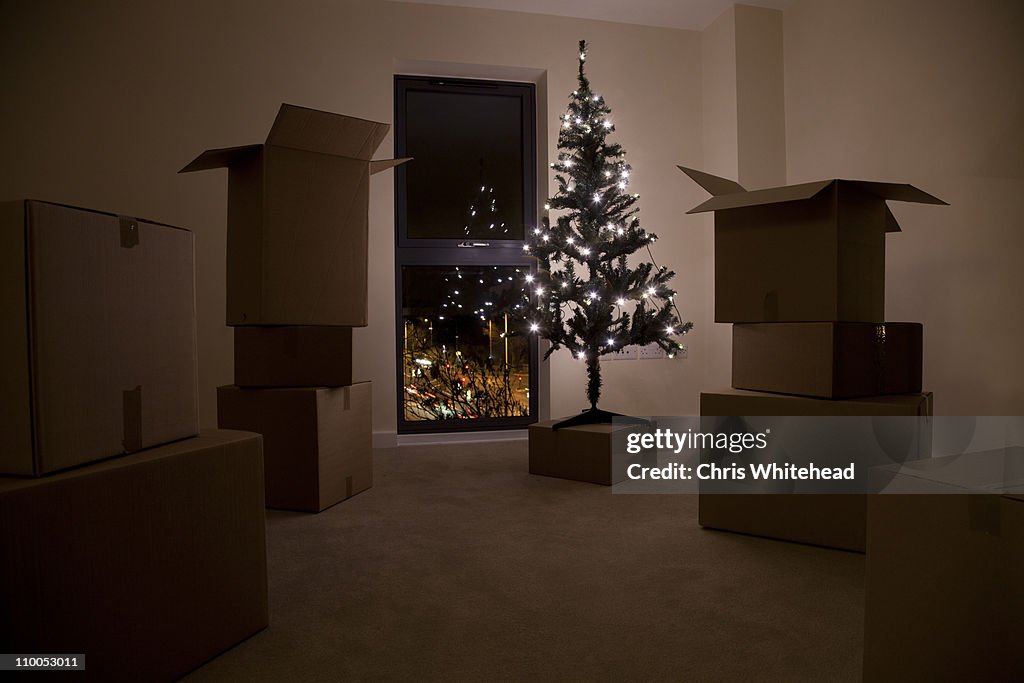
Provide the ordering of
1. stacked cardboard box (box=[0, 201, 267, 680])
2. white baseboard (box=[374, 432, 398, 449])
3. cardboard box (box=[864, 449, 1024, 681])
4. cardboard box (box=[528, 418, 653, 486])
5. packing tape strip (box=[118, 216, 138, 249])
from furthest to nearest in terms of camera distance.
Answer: white baseboard (box=[374, 432, 398, 449])
cardboard box (box=[528, 418, 653, 486])
packing tape strip (box=[118, 216, 138, 249])
stacked cardboard box (box=[0, 201, 267, 680])
cardboard box (box=[864, 449, 1024, 681])

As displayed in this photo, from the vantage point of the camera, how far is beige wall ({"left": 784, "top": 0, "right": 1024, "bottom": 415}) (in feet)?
7.82

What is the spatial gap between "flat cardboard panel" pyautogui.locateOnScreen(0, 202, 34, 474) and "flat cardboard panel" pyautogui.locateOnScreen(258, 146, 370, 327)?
1.24 metres

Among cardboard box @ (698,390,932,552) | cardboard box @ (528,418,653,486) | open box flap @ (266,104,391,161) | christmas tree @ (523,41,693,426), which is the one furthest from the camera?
christmas tree @ (523,41,693,426)

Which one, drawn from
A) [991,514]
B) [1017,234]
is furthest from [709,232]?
[991,514]

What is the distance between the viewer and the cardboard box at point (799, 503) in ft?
5.88

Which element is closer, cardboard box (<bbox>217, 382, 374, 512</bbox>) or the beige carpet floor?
the beige carpet floor

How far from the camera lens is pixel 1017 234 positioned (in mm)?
2342

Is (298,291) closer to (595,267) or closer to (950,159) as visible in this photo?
(595,267)

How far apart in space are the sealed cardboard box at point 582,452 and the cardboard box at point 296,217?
100 cm

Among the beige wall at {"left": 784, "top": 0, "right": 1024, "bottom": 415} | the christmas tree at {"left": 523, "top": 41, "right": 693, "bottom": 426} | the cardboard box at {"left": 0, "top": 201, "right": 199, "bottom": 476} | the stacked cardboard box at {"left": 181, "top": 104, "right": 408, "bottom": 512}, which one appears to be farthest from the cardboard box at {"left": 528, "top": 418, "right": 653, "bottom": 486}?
the cardboard box at {"left": 0, "top": 201, "right": 199, "bottom": 476}

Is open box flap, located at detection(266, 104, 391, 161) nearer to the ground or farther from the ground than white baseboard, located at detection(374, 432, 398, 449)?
Result: farther from the ground

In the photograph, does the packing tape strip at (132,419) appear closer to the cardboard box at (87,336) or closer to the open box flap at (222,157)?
the cardboard box at (87,336)

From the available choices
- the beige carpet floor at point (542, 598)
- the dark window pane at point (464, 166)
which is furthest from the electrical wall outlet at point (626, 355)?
the beige carpet floor at point (542, 598)

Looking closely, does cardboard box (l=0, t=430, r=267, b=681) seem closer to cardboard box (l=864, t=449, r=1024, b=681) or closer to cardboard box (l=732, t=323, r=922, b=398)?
cardboard box (l=864, t=449, r=1024, b=681)
